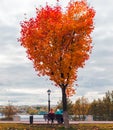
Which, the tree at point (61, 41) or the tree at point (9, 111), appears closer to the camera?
the tree at point (61, 41)

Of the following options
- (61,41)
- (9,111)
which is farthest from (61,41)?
(9,111)

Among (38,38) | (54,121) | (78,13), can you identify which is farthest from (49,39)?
(54,121)

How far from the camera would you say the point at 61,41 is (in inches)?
1553

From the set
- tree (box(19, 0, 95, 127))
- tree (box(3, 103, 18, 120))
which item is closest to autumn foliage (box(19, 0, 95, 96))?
tree (box(19, 0, 95, 127))

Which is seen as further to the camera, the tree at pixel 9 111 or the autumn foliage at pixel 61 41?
the tree at pixel 9 111

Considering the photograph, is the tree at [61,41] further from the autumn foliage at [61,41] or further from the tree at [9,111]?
the tree at [9,111]

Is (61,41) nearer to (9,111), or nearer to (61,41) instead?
(61,41)

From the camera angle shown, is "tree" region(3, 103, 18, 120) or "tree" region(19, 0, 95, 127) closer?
"tree" region(19, 0, 95, 127)

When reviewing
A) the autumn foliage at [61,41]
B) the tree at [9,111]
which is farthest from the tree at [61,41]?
the tree at [9,111]

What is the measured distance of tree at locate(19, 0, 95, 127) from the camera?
39094mm

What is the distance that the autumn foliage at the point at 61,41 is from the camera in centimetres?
3909

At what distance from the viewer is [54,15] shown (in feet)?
131

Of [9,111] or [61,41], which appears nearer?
[61,41]

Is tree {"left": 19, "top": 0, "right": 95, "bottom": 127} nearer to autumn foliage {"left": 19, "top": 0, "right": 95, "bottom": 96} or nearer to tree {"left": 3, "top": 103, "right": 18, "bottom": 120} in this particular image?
autumn foliage {"left": 19, "top": 0, "right": 95, "bottom": 96}
